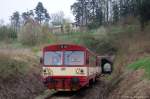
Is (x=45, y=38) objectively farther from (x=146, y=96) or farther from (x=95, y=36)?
(x=146, y=96)

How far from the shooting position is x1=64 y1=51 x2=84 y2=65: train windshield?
2209 centimetres

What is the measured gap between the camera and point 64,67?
22.0 metres

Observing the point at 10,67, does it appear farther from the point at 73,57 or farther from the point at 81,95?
the point at 81,95

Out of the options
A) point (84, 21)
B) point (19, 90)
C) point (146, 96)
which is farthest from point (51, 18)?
point (146, 96)

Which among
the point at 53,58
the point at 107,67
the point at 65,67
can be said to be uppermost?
the point at 53,58

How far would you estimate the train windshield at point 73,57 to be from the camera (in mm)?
22086

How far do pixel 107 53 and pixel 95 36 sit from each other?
5.60m

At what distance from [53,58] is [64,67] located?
0.92 meters

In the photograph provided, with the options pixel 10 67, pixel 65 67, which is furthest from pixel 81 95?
pixel 10 67

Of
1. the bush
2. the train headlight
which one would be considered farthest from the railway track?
the train headlight

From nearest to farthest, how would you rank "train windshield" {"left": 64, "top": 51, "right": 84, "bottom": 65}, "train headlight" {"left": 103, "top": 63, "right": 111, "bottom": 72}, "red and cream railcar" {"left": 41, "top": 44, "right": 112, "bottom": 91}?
"red and cream railcar" {"left": 41, "top": 44, "right": 112, "bottom": 91}, "train windshield" {"left": 64, "top": 51, "right": 84, "bottom": 65}, "train headlight" {"left": 103, "top": 63, "right": 111, "bottom": 72}

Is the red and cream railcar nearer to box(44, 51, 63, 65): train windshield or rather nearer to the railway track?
box(44, 51, 63, 65): train windshield

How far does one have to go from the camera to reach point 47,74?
22.0m

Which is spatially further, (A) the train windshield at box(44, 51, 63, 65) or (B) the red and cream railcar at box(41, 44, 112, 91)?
(A) the train windshield at box(44, 51, 63, 65)
